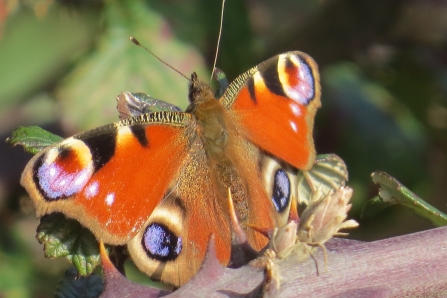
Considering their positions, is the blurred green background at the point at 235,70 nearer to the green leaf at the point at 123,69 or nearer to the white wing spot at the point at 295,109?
the green leaf at the point at 123,69

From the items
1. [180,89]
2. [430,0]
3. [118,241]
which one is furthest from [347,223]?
[430,0]

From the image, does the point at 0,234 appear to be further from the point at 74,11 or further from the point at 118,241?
the point at 118,241

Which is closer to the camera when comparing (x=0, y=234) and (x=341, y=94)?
(x=0, y=234)

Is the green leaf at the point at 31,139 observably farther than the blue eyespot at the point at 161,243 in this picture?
Yes

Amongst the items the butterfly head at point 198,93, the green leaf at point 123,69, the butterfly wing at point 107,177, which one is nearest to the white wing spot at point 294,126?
the butterfly head at point 198,93

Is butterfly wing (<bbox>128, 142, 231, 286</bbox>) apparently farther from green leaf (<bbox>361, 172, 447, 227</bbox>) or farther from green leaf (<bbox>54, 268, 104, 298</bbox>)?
green leaf (<bbox>361, 172, 447, 227</bbox>)

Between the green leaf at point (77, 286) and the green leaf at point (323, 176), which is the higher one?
the green leaf at point (323, 176)

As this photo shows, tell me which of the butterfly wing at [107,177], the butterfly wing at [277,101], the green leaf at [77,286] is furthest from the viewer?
the butterfly wing at [277,101]
